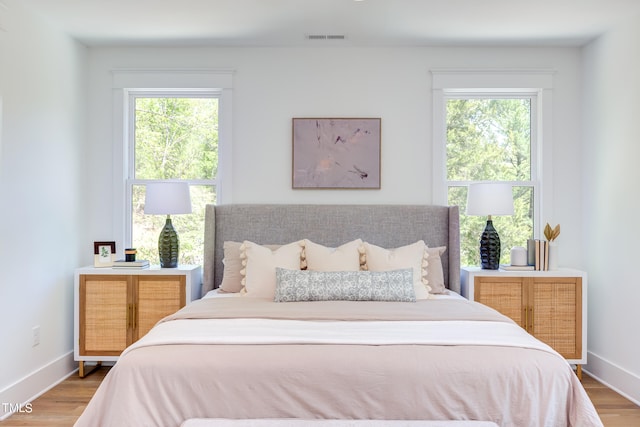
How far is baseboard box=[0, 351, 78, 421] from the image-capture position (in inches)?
Result: 130

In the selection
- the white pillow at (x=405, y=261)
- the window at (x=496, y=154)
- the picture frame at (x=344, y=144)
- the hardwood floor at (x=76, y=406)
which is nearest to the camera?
the hardwood floor at (x=76, y=406)

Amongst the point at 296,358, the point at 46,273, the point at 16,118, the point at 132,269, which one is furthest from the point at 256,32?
the point at 296,358

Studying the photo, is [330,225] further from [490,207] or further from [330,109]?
[490,207]

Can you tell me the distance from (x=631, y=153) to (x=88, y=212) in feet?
13.7

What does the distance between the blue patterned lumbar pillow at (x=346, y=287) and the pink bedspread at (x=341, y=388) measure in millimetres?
1048

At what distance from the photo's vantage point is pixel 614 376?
3.85m

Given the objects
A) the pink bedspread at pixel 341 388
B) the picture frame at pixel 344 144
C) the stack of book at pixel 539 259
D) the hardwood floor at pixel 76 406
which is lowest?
the hardwood floor at pixel 76 406

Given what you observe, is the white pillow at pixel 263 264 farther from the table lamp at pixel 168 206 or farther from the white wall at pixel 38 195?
the white wall at pixel 38 195

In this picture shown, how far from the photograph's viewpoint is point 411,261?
12.1 ft

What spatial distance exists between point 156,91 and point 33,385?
2.43 m

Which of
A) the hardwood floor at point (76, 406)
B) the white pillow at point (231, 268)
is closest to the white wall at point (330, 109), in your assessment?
the white pillow at point (231, 268)

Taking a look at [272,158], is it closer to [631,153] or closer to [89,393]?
[89,393]

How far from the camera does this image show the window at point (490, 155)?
14.7 ft

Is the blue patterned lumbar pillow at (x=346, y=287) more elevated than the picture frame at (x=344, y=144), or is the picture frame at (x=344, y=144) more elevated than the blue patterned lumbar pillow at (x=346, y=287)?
the picture frame at (x=344, y=144)
